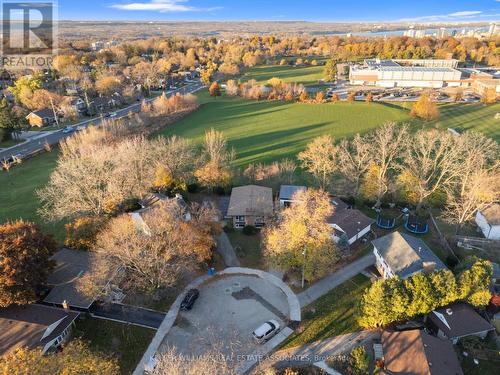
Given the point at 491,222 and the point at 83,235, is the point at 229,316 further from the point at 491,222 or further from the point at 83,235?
the point at 491,222

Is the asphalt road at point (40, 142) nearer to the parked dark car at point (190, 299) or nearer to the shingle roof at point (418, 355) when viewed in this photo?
the parked dark car at point (190, 299)

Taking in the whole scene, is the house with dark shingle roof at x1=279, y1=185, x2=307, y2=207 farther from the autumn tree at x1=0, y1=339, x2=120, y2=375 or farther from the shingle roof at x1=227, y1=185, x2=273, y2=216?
the autumn tree at x1=0, y1=339, x2=120, y2=375

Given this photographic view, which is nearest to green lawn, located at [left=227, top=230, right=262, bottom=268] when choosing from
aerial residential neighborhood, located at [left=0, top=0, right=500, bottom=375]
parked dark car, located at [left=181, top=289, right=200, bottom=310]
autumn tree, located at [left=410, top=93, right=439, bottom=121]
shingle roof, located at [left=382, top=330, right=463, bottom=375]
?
aerial residential neighborhood, located at [left=0, top=0, right=500, bottom=375]

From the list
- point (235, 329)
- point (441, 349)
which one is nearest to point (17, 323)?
point (235, 329)

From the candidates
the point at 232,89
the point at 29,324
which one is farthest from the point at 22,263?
the point at 232,89

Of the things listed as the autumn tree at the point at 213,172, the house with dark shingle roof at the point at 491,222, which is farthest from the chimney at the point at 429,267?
the autumn tree at the point at 213,172

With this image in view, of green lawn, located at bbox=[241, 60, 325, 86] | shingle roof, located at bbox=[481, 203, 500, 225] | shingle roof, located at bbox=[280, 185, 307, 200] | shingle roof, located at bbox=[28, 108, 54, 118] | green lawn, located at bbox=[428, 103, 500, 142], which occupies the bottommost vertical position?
shingle roof, located at bbox=[280, 185, 307, 200]
